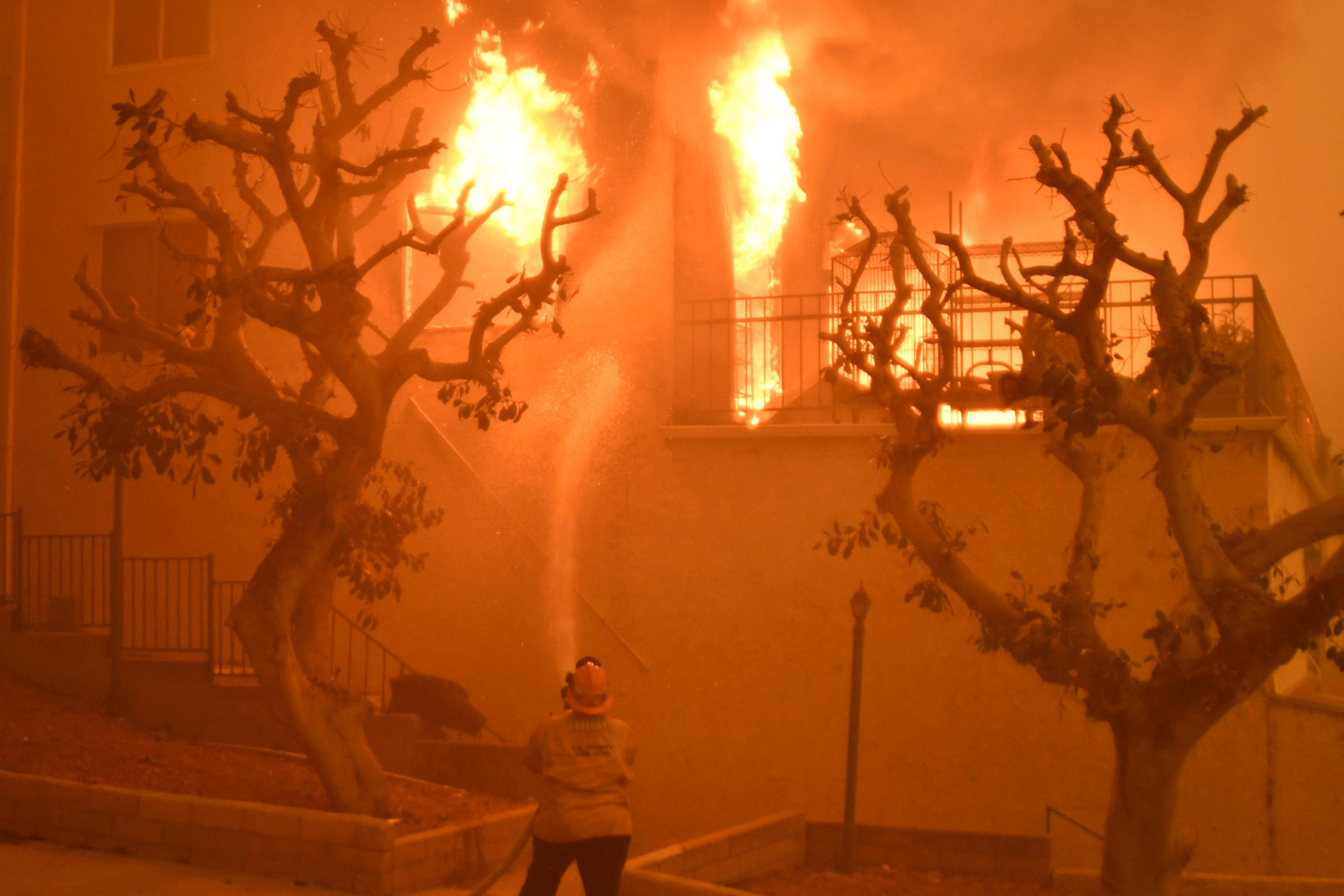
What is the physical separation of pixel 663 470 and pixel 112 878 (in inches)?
220

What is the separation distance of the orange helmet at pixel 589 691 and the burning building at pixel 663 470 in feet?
11.3

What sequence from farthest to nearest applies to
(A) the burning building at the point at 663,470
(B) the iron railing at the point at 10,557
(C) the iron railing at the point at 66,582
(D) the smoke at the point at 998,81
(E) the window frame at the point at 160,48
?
1. (D) the smoke at the point at 998,81
2. (E) the window frame at the point at 160,48
3. (C) the iron railing at the point at 66,582
4. (B) the iron railing at the point at 10,557
5. (A) the burning building at the point at 663,470

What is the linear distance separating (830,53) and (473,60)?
15.4 ft

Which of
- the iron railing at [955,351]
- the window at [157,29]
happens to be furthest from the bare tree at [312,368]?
the window at [157,29]

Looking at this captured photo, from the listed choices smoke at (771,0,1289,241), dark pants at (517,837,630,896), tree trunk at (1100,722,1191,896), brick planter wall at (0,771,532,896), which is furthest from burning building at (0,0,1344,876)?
dark pants at (517,837,630,896)

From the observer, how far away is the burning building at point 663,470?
9742 millimetres

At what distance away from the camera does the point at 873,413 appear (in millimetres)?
11484

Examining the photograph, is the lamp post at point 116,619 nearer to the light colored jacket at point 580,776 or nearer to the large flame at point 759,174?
the large flame at point 759,174

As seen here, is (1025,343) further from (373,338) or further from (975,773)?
(373,338)

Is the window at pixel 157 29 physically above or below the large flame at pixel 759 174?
above

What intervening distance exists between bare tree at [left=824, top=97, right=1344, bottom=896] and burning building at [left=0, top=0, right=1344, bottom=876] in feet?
4.35

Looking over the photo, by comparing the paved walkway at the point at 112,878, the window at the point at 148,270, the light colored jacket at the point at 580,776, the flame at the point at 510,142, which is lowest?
the paved walkway at the point at 112,878

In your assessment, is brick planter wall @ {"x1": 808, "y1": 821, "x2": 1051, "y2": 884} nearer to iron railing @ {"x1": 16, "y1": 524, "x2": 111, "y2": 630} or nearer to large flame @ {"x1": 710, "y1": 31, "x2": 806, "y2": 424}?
large flame @ {"x1": 710, "y1": 31, "x2": 806, "y2": 424}

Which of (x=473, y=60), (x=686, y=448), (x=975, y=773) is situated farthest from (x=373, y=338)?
(x=975, y=773)
